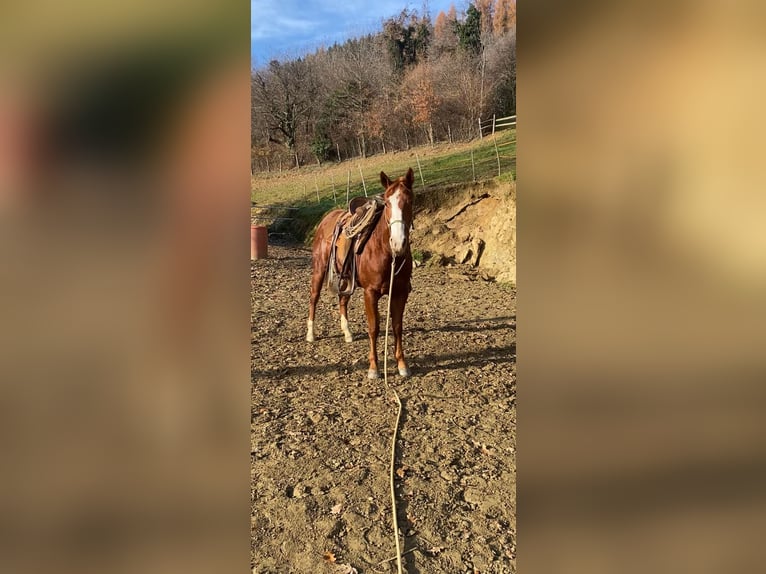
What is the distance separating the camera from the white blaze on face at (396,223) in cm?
348

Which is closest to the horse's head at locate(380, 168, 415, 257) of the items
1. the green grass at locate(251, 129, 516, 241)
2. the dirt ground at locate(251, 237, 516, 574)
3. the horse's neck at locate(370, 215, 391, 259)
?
the horse's neck at locate(370, 215, 391, 259)

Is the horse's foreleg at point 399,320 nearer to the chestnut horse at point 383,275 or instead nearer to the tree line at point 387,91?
the chestnut horse at point 383,275

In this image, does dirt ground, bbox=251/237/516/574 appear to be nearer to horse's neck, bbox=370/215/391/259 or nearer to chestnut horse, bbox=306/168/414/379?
chestnut horse, bbox=306/168/414/379

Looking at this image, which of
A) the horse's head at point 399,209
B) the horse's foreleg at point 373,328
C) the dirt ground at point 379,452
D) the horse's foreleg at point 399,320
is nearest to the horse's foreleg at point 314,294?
the dirt ground at point 379,452

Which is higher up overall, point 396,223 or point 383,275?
point 396,223

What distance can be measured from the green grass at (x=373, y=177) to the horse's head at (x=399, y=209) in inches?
290

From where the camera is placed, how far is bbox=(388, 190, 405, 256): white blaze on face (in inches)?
137

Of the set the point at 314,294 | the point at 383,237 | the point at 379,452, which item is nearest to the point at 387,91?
the point at 314,294

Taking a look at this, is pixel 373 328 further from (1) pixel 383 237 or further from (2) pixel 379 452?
(2) pixel 379 452

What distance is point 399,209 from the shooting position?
3480 mm

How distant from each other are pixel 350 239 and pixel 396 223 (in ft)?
3.12

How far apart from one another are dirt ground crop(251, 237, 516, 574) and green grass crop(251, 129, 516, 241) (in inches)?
268
